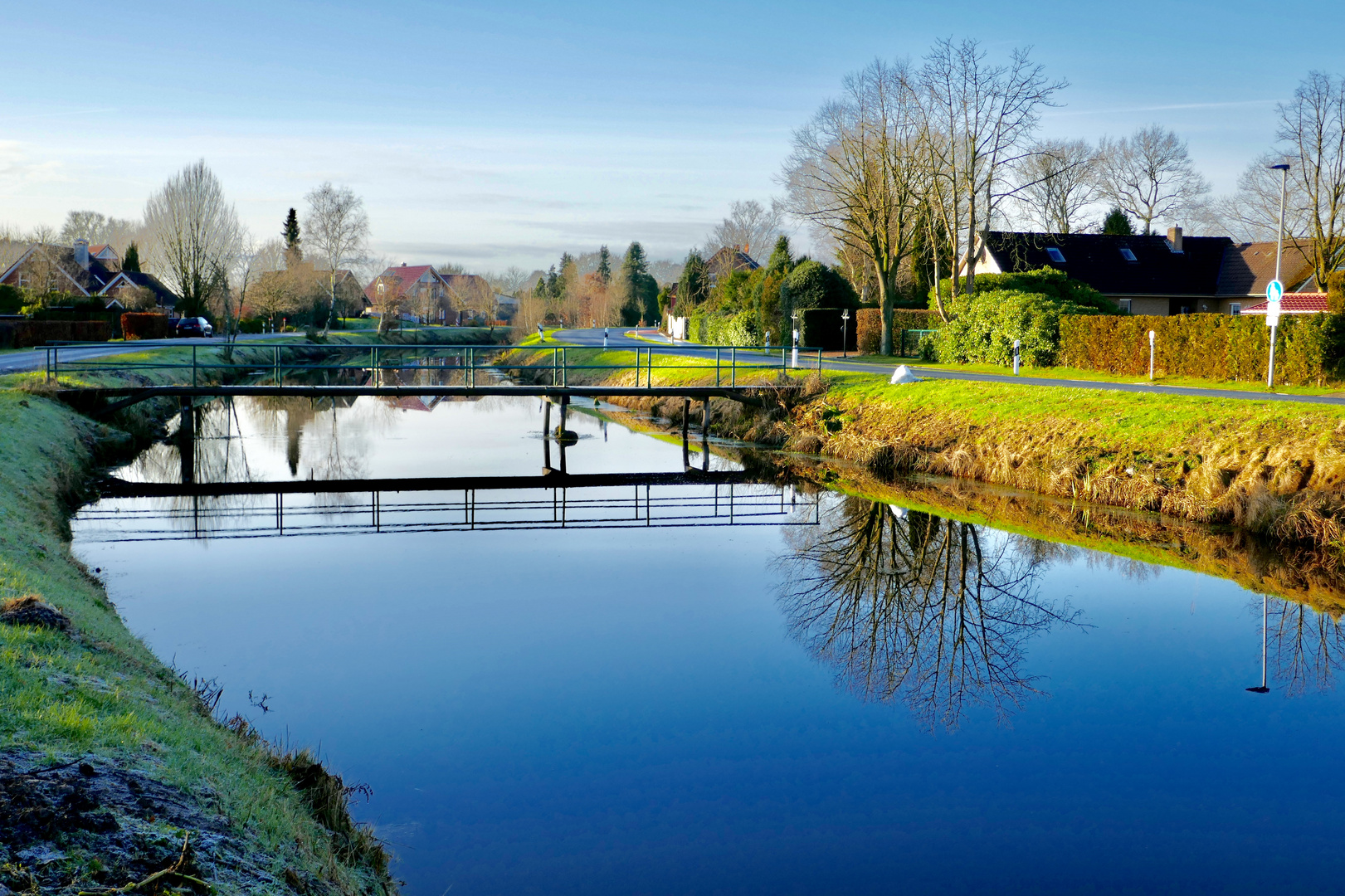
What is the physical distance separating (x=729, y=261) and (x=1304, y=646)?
62.5 meters

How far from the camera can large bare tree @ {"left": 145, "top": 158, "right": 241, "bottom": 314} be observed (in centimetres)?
5962

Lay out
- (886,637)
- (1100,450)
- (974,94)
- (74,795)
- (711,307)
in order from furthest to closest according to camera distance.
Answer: (711,307), (974,94), (1100,450), (886,637), (74,795)

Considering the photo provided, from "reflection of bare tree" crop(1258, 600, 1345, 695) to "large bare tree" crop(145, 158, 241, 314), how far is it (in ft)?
188

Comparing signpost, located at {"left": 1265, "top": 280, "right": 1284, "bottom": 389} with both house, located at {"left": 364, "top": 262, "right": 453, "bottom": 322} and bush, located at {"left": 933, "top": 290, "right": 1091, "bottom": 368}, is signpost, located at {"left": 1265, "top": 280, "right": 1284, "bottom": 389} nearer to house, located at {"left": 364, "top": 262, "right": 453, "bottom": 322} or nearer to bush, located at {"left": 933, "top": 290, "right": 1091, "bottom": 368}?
bush, located at {"left": 933, "top": 290, "right": 1091, "bottom": 368}

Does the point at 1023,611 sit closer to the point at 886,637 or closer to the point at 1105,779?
the point at 886,637

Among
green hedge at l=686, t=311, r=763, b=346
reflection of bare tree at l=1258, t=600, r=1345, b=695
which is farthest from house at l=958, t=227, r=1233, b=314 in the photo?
reflection of bare tree at l=1258, t=600, r=1345, b=695

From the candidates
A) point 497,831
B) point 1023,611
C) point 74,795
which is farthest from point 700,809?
point 1023,611

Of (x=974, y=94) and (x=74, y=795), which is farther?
(x=974, y=94)

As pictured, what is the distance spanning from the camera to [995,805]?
7371 millimetres

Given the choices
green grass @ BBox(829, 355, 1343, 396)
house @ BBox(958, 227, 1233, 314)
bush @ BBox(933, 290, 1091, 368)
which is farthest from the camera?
house @ BBox(958, 227, 1233, 314)

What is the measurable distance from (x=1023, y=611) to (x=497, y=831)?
7.34m

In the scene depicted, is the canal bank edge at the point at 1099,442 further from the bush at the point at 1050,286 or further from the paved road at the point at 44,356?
the paved road at the point at 44,356

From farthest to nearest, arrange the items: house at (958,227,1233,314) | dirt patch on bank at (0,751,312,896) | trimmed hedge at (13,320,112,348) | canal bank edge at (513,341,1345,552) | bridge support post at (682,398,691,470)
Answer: house at (958,227,1233,314), trimmed hedge at (13,320,112,348), bridge support post at (682,398,691,470), canal bank edge at (513,341,1345,552), dirt patch on bank at (0,751,312,896)

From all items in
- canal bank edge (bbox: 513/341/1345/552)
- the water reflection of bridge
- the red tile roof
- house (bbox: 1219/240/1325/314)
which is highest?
house (bbox: 1219/240/1325/314)
